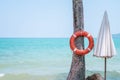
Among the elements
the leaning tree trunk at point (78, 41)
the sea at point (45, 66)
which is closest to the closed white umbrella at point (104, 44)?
the leaning tree trunk at point (78, 41)

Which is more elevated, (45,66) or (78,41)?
(78,41)

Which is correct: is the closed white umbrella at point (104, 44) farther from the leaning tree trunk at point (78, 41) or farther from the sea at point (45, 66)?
the sea at point (45, 66)

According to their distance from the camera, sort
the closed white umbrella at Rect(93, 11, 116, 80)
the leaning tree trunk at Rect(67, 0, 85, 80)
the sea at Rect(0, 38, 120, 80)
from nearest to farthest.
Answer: the closed white umbrella at Rect(93, 11, 116, 80) → the leaning tree trunk at Rect(67, 0, 85, 80) → the sea at Rect(0, 38, 120, 80)

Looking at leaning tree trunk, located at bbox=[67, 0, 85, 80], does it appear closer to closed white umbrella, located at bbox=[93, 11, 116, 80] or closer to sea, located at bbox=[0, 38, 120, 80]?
closed white umbrella, located at bbox=[93, 11, 116, 80]

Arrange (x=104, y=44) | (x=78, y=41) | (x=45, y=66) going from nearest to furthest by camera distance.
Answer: (x=104, y=44)
(x=78, y=41)
(x=45, y=66)

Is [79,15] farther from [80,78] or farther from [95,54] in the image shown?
[80,78]

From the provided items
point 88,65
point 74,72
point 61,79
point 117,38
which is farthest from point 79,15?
point 117,38

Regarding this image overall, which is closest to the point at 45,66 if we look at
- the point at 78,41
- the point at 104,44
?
the point at 78,41

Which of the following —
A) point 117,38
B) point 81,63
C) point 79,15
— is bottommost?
point 117,38

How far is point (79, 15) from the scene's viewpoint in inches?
253

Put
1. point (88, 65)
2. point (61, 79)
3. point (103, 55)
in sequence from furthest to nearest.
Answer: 1. point (88, 65)
2. point (61, 79)
3. point (103, 55)

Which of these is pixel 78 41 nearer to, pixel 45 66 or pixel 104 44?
pixel 104 44

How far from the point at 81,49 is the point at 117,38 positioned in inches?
1430

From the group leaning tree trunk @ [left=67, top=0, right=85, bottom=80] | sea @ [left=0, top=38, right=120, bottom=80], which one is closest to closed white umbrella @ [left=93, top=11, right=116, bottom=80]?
leaning tree trunk @ [left=67, top=0, right=85, bottom=80]
